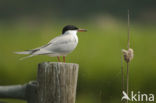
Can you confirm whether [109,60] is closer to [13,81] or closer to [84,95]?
[84,95]

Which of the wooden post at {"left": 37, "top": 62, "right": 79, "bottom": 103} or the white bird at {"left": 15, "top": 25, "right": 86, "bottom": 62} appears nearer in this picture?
the wooden post at {"left": 37, "top": 62, "right": 79, "bottom": 103}

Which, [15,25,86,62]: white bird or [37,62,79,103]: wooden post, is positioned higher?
[15,25,86,62]: white bird

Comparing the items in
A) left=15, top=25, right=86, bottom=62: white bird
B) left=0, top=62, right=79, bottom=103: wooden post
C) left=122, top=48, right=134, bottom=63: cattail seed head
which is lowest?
left=0, top=62, right=79, bottom=103: wooden post

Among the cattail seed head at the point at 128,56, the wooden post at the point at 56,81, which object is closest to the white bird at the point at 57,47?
the wooden post at the point at 56,81

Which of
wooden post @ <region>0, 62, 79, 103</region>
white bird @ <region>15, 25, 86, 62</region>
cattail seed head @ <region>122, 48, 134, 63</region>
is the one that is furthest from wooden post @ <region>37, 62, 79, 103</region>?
cattail seed head @ <region>122, 48, 134, 63</region>

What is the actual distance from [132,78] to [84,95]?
66cm

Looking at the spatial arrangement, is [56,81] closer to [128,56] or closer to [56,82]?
[56,82]

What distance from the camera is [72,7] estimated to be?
34.9ft

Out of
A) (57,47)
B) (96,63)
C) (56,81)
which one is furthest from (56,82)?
(96,63)

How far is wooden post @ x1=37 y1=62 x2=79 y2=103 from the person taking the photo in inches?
121

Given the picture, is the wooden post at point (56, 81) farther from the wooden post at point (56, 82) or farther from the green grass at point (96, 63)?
the green grass at point (96, 63)

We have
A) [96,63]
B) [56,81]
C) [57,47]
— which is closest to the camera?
[56,81]

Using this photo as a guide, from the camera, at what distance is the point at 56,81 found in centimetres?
309

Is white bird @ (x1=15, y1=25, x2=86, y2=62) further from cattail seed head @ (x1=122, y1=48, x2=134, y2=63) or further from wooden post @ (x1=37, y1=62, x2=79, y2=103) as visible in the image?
cattail seed head @ (x1=122, y1=48, x2=134, y2=63)
